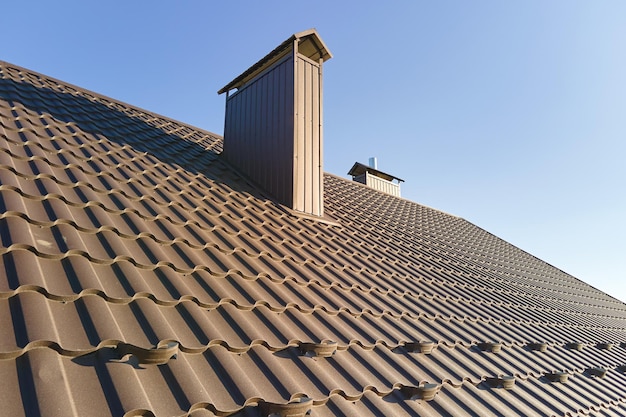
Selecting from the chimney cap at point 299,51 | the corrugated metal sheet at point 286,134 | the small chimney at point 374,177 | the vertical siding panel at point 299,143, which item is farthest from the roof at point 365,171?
the vertical siding panel at point 299,143

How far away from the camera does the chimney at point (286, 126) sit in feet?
15.7

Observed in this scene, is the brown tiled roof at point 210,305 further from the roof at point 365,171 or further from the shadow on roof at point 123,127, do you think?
the roof at point 365,171

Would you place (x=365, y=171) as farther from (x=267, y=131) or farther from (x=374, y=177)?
(x=267, y=131)

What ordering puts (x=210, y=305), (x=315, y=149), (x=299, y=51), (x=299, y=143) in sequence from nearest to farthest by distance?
(x=210, y=305) < (x=299, y=143) < (x=315, y=149) < (x=299, y=51)

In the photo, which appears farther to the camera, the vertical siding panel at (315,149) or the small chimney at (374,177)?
the small chimney at (374,177)

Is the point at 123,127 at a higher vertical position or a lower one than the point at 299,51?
lower

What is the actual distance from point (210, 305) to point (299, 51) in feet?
13.3

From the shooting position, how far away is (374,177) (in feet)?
53.1

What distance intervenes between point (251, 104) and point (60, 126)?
2.28m

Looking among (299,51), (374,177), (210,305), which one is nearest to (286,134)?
(299,51)

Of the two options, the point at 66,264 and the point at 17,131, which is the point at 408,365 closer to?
the point at 66,264

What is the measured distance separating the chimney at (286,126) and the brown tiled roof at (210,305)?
0.29m

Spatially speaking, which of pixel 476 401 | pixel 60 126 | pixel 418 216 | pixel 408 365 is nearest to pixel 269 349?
pixel 408 365

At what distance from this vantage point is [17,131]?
343cm
